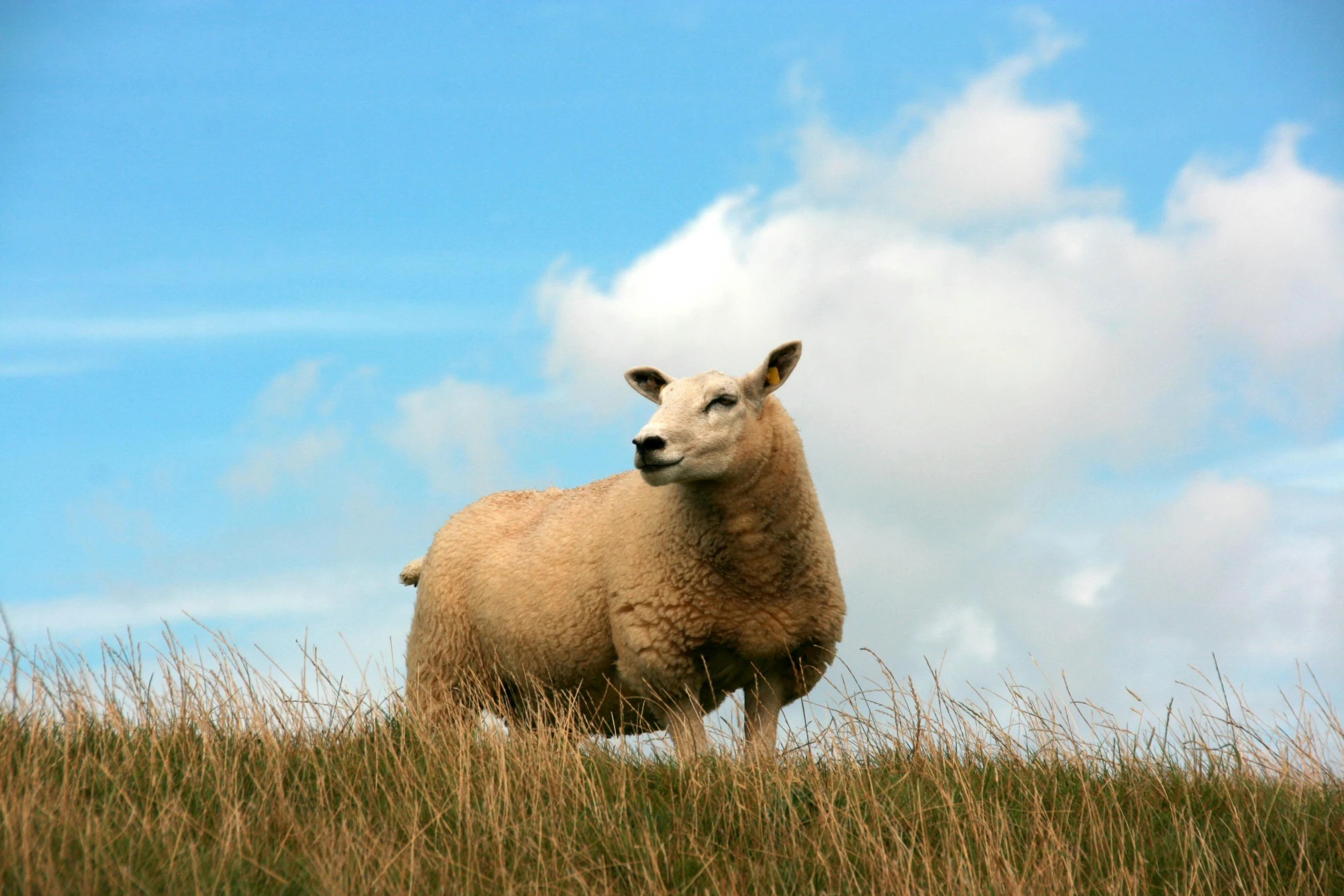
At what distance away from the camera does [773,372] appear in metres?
7.68

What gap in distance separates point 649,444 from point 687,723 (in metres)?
1.72

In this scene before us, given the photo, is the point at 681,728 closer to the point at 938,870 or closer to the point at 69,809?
the point at 938,870

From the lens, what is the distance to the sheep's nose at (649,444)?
688cm

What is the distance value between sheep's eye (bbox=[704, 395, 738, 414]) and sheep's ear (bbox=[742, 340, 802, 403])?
204 millimetres

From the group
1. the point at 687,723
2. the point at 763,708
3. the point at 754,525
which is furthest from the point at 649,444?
the point at 763,708

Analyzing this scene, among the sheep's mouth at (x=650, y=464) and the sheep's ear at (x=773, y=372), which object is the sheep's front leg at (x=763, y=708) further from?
the sheep's ear at (x=773, y=372)

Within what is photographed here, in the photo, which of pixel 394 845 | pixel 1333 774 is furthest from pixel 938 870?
pixel 1333 774

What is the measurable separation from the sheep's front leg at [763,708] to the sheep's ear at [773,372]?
179cm

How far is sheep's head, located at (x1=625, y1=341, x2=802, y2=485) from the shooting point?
22.7 feet

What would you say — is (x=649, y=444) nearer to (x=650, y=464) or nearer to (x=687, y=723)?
(x=650, y=464)

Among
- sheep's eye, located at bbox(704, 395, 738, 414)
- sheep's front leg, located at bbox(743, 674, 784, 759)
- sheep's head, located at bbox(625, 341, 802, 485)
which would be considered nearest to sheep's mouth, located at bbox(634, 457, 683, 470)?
sheep's head, located at bbox(625, 341, 802, 485)

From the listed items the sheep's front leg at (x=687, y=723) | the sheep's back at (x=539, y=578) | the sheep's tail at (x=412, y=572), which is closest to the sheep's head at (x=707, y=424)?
the sheep's back at (x=539, y=578)

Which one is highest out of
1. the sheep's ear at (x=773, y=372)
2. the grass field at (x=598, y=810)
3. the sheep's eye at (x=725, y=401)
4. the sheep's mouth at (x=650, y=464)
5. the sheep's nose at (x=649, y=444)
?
the sheep's ear at (x=773, y=372)

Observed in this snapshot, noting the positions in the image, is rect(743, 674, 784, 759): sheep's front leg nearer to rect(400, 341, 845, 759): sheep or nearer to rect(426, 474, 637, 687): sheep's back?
rect(400, 341, 845, 759): sheep
